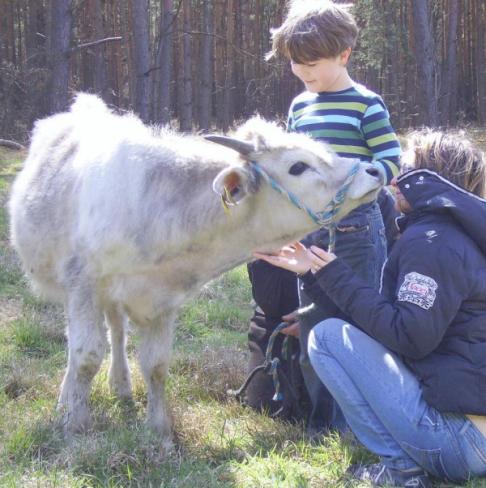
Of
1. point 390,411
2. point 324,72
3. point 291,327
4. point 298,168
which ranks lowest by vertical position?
point 291,327

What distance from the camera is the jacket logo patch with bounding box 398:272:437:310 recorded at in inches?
108

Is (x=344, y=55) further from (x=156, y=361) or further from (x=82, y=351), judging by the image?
(x=82, y=351)

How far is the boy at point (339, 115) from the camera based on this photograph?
353 cm

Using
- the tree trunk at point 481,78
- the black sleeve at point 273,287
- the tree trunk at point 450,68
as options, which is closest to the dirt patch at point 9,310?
the black sleeve at point 273,287

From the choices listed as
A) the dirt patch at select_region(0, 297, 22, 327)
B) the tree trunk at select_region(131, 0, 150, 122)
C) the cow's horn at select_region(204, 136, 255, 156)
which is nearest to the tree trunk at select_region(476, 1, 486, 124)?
the tree trunk at select_region(131, 0, 150, 122)

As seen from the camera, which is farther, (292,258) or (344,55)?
(344,55)

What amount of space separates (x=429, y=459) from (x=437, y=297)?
1.98ft

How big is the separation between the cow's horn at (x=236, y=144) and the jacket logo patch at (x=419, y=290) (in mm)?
915

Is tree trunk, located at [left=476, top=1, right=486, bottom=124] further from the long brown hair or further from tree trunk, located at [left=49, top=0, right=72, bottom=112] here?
the long brown hair

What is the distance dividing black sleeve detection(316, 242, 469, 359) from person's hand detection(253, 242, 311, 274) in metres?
0.27

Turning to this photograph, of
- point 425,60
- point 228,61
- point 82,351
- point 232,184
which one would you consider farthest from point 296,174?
point 228,61

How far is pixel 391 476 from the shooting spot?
2959 millimetres

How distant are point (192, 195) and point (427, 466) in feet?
4.86

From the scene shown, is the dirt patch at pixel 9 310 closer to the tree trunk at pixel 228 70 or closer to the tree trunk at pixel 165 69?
the tree trunk at pixel 165 69
